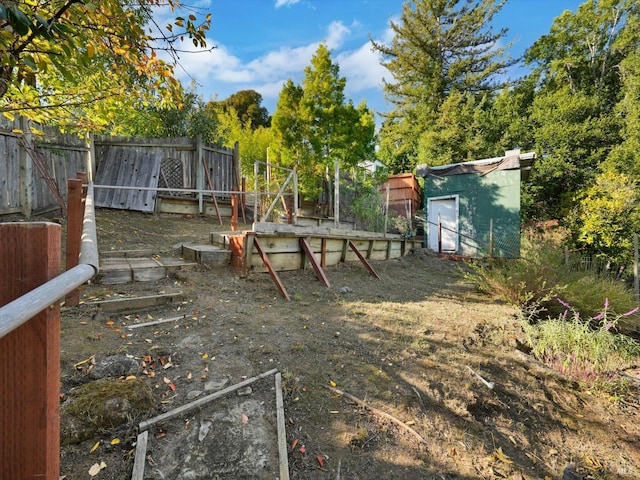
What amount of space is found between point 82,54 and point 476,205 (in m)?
10.6

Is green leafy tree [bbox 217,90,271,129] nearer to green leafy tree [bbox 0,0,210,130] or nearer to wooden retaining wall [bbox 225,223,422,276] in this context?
wooden retaining wall [bbox 225,223,422,276]

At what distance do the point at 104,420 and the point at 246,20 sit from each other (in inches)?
167

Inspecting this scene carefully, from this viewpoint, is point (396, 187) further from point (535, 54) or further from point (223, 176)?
point (535, 54)

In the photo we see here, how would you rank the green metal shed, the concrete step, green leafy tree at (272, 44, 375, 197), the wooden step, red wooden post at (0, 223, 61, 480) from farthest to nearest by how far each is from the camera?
the green metal shed, green leafy tree at (272, 44, 375, 197), the concrete step, the wooden step, red wooden post at (0, 223, 61, 480)

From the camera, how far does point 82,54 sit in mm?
1744

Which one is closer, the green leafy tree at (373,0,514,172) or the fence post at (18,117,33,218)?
the fence post at (18,117,33,218)

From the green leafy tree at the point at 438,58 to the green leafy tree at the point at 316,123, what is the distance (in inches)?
275

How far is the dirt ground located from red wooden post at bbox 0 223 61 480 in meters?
0.95

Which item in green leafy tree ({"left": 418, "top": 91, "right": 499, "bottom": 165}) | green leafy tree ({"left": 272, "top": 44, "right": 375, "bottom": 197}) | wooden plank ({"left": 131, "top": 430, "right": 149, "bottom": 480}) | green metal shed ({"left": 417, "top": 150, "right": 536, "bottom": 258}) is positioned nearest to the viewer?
wooden plank ({"left": 131, "top": 430, "right": 149, "bottom": 480})

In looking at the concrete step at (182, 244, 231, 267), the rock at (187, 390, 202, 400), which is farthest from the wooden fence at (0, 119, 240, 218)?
the rock at (187, 390, 202, 400)

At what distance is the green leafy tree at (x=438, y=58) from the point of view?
15.5m

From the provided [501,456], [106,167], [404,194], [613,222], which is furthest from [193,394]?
[404,194]

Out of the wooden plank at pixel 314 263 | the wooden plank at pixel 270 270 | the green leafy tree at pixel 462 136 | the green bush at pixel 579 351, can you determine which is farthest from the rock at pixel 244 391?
the green leafy tree at pixel 462 136

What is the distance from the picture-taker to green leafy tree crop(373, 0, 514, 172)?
15461mm
